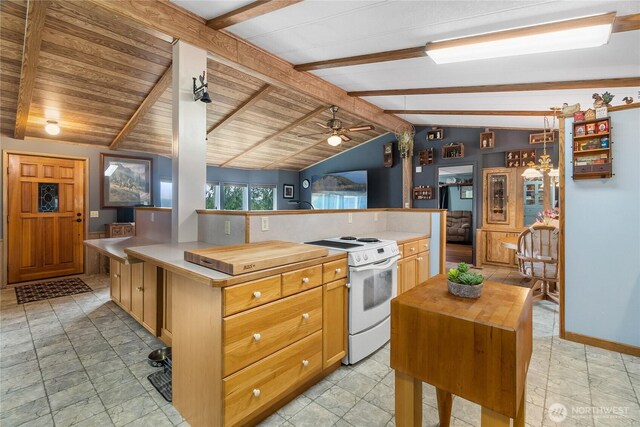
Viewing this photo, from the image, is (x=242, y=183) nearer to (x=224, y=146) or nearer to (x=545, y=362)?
(x=224, y=146)

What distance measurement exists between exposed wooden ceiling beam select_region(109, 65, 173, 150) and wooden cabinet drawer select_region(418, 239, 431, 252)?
360 cm

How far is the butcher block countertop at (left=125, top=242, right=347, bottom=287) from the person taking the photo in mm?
1474

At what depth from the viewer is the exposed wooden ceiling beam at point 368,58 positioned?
2.86 metres

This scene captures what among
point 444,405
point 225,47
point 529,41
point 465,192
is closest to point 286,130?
point 225,47

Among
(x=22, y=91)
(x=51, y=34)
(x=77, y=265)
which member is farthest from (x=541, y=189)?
(x=77, y=265)

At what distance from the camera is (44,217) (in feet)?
16.2

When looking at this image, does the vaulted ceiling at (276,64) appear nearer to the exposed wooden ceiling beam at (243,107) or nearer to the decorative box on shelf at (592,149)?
the exposed wooden ceiling beam at (243,107)

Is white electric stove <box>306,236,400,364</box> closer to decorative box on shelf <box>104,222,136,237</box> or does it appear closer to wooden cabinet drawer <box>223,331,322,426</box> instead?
wooden cabinet drawer <box>223,331,322,426</box>

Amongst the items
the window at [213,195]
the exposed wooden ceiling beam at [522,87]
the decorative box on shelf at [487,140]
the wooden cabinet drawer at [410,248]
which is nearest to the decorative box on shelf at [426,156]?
the decorative box on shelf at [487,140]

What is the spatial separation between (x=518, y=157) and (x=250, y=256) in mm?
5937

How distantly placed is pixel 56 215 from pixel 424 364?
20.5 ft

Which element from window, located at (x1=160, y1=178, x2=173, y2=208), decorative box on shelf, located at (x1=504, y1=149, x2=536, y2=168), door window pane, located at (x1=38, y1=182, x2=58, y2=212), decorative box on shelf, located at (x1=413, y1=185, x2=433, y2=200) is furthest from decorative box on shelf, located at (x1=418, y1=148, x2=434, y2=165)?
door window pane, located at (x1=38, y1=182, x2=58, y2=212)

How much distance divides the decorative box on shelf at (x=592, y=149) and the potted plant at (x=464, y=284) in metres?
2.00

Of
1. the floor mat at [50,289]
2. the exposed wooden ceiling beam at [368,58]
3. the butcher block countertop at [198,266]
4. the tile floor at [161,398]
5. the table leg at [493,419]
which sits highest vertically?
the exposed wooden ceiling beam at [368,58]
